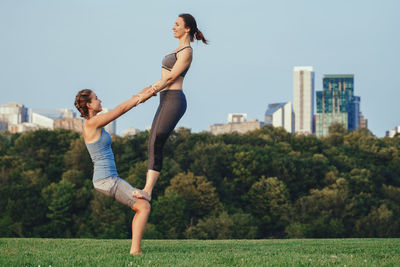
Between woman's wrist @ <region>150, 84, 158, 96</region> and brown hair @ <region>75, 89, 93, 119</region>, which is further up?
woman's wrist @ <region>150, 84, 158, 96</region>

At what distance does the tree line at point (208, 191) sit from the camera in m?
52.9

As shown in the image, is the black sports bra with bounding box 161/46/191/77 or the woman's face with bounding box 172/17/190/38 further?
the woman's face with bounding box 172/17/190/38

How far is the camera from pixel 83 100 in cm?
732

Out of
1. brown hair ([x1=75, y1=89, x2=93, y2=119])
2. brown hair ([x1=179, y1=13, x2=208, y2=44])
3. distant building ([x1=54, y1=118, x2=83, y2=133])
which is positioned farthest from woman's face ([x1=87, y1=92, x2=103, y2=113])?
distant building ([x1=54, y1=118, x2=83, y2=133])

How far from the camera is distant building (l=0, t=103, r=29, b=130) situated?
182 m

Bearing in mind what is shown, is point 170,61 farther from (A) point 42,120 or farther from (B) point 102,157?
(A) point 42,120

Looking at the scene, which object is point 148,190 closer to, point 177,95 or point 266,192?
point 177,95

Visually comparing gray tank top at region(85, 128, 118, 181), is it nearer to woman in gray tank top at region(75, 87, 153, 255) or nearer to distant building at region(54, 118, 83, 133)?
woman in gray tank top at region(75, 87, 153, 255)

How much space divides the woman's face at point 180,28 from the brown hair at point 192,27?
1.7 inches

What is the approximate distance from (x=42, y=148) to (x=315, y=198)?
29835 millimetres

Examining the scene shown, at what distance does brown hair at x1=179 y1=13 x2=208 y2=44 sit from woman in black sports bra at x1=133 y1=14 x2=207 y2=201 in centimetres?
27

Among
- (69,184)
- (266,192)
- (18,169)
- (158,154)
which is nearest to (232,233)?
(266,192)

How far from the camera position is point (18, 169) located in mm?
57562

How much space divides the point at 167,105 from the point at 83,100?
108 centimetres
